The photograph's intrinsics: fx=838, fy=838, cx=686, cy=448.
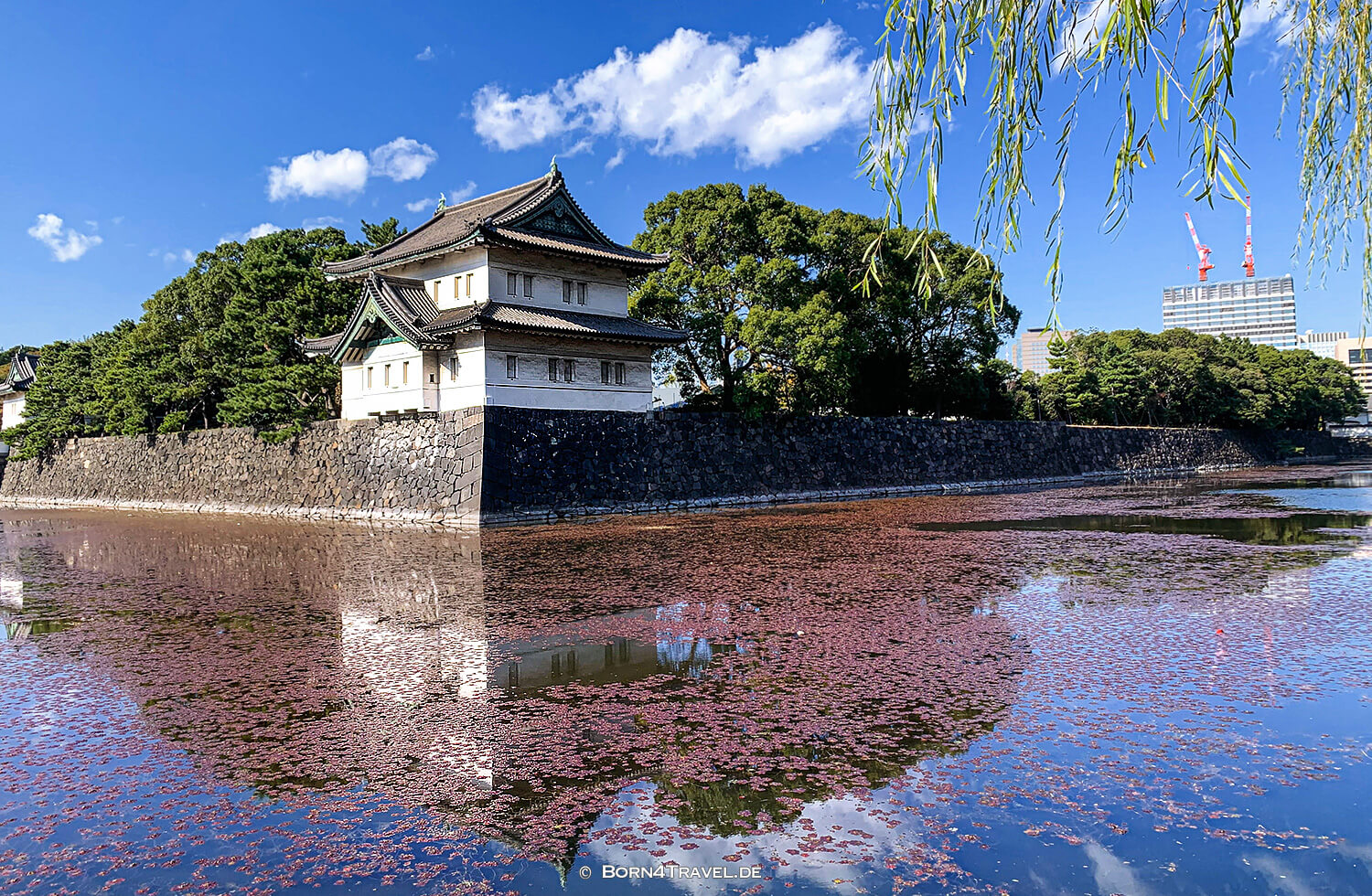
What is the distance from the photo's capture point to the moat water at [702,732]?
9.62 feet

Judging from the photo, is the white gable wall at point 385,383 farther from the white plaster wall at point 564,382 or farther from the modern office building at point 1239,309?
the modern office building at point 1239,309

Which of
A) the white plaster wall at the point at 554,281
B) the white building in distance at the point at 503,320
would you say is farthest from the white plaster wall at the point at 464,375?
the white plaster wall at the point at 554,281

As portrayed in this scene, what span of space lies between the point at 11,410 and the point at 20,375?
6.10 feet

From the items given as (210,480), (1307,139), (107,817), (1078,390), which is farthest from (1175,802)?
(1078,390)

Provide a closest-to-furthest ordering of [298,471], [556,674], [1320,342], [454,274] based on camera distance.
A: [556,674] < [454,274] < [298,471] < [1320,342]

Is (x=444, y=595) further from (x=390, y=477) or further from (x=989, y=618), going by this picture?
(x=390, y=477)

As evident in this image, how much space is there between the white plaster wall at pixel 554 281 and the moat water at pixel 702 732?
12739 mm

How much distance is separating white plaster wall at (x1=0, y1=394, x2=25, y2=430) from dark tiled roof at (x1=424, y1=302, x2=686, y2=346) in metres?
28.8

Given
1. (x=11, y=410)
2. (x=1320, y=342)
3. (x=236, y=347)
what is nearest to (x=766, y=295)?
(x=236, y=347)

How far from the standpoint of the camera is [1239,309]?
379 feet

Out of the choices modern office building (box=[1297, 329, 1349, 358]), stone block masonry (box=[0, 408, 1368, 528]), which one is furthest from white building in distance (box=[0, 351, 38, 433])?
modern office building (box=[1297, 329, 1349, 358])

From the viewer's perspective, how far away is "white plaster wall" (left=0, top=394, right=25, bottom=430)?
123 feet

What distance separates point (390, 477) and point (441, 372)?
287 centimetres

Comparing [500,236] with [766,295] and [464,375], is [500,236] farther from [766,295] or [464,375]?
[766,295]
